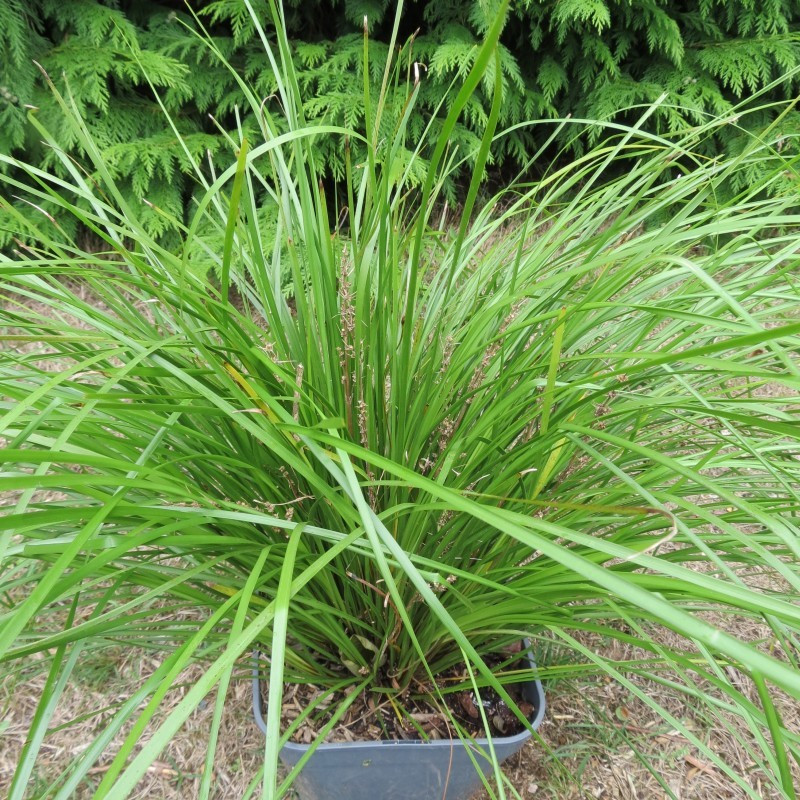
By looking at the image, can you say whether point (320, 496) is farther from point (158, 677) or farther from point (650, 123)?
point (650, 123)

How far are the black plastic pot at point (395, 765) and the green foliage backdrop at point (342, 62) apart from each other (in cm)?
150

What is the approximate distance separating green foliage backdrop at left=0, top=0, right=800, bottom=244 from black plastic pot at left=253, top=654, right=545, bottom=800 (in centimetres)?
150

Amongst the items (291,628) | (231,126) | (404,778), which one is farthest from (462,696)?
(231,126)

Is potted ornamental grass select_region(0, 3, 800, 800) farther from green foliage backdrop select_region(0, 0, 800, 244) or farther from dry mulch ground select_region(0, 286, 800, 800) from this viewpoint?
green foliage backdrop select_region(0, 0, 800, 244)

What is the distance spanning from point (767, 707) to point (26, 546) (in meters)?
0.57

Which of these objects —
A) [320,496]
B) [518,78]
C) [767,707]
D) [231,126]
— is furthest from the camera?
[231,126]

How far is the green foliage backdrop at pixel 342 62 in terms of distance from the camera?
1.82 meters

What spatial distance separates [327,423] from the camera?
495 mm

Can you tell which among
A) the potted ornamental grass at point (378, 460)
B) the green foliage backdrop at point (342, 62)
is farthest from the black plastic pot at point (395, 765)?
the green foliage backdrop at point (342, 62)

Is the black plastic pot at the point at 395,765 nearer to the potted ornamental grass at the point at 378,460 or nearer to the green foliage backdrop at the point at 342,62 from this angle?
the potted ornamental grass at the point at 378,460

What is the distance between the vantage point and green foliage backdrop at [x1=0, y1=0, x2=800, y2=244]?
182 cm

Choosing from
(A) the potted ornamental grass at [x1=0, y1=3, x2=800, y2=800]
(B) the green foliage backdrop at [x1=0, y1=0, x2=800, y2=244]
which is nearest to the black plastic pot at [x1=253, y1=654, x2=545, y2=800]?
(A) the potted ornamental grass at [x1=0, y1=3, x2=800, y2=800]

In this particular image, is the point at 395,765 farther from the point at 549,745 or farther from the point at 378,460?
the point at 378,460

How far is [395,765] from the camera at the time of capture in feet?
2.45
